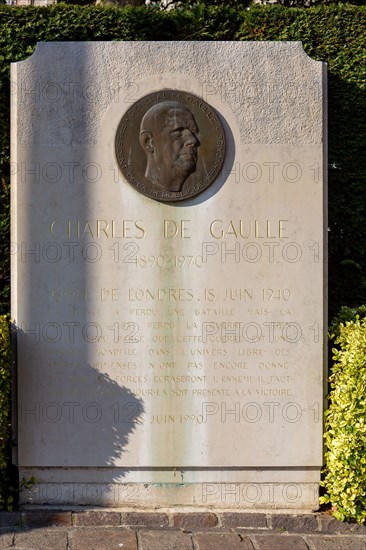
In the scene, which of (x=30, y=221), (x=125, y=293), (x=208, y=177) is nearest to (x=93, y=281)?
(x=125, y=293)

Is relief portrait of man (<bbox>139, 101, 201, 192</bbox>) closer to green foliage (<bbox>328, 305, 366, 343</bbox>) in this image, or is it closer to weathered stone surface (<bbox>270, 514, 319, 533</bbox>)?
green foliage (<bbox>328, 305, 366, 343</bbox>)

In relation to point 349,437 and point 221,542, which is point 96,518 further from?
point 349,437

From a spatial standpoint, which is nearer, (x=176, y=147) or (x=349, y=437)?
(x=349, y=437)

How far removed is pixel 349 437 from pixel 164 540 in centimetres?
133

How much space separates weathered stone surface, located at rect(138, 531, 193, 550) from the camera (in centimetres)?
427

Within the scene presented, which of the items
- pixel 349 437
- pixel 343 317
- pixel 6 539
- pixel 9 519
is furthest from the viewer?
pixel 343 317

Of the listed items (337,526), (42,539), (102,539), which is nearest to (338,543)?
(337,526)

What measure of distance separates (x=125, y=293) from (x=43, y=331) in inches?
24.4

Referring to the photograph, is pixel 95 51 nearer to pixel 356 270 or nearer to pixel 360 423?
pixel 356 270

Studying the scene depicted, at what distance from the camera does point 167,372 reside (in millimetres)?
4816

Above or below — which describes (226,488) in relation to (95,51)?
below

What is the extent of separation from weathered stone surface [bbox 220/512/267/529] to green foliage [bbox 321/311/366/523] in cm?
44

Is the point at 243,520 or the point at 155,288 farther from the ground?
the point at 155,288

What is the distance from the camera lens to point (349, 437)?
14.7ft
